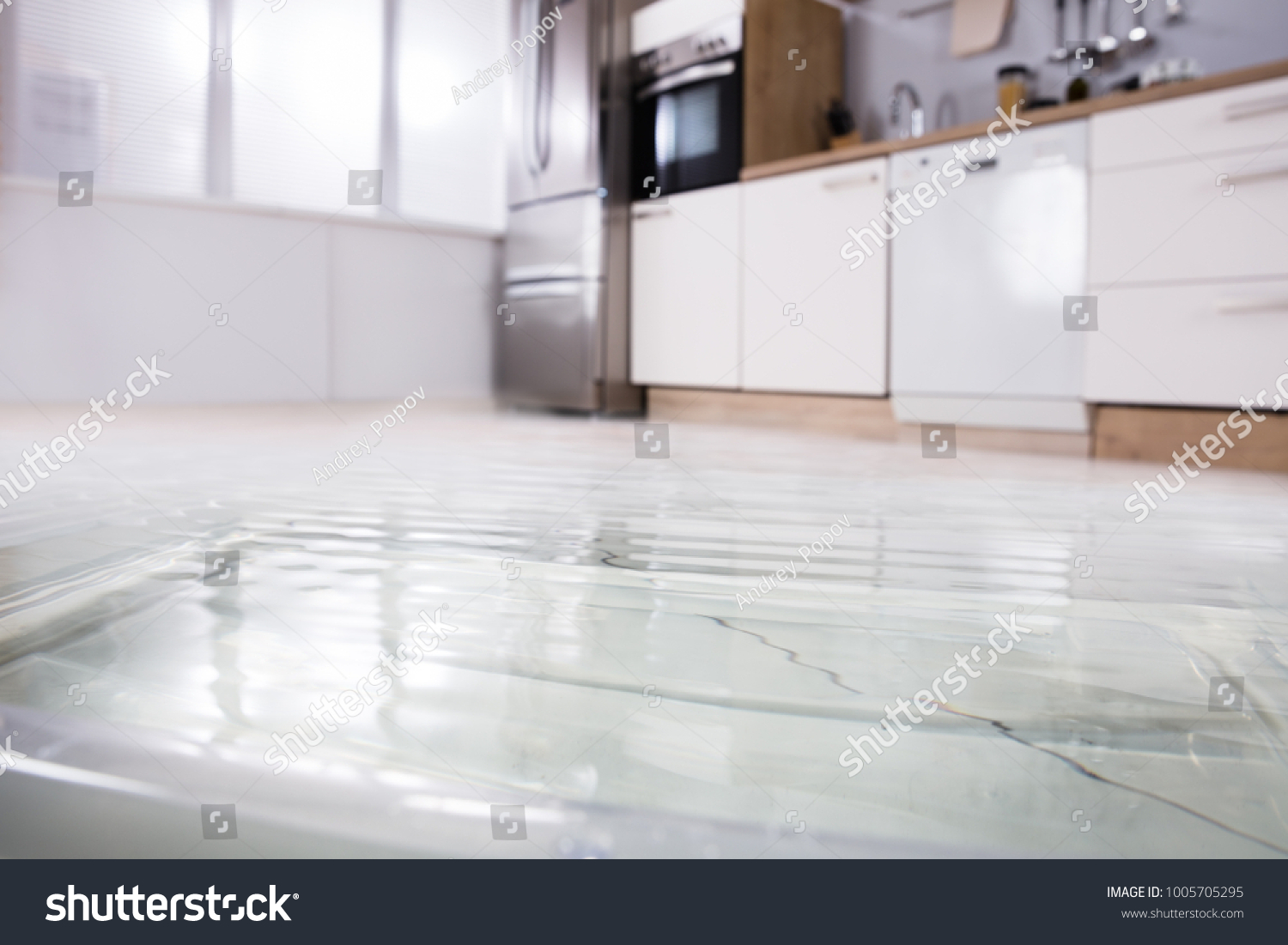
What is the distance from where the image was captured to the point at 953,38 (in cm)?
311

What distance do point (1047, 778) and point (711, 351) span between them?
2.85 metres

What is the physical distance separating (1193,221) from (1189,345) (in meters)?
0.27

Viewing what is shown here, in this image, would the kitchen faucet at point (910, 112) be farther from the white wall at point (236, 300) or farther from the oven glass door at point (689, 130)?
the white wall at point (236, 300)

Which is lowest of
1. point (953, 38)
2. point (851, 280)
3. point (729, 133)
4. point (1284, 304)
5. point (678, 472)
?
point (678, 472)

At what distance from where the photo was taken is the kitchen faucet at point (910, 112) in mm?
3146

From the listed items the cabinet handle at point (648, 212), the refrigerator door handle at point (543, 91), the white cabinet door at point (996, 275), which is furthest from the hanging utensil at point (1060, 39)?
the refrigerator door handle at point (543, 91)

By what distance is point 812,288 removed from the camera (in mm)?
2883

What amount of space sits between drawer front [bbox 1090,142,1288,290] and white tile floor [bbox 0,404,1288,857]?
814 mm

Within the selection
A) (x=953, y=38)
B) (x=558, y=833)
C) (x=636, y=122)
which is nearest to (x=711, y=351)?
(x=636, y=122)

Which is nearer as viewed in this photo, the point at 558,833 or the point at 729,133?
the point at 558,833

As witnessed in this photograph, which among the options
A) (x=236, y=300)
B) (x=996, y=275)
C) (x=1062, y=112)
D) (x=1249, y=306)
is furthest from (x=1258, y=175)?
(x=236, y=300)

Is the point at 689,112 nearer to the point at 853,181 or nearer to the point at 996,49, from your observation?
the point at 853,181

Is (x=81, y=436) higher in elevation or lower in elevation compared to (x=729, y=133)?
lower

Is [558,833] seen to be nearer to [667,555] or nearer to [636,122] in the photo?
[667,555]
